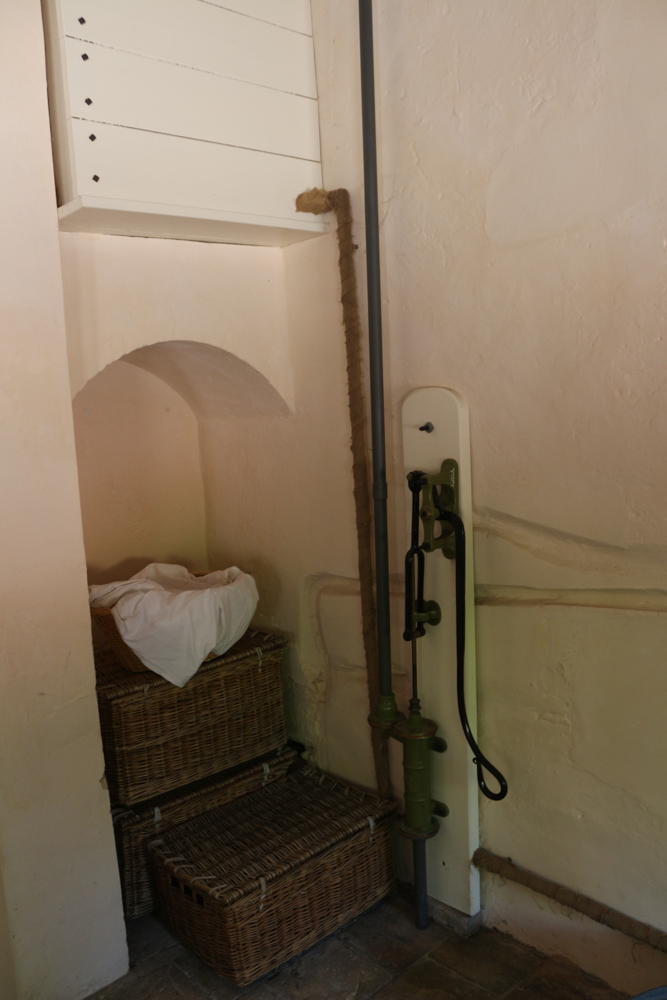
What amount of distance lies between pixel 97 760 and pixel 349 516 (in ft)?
3.22

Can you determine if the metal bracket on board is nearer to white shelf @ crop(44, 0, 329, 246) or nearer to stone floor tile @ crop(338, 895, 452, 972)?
white shelf @ crop(44, 0, 329, 246)

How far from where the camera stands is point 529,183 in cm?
196

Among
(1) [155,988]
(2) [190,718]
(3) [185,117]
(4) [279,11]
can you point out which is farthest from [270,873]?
(4) [279,11]

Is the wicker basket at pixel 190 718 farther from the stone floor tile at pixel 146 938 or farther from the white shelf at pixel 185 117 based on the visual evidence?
the white shelf at pixel 185 117

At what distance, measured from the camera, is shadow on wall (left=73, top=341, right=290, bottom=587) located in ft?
9.59

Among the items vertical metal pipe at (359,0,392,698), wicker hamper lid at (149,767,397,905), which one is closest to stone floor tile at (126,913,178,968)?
wicker hamper lid at (149,767,397,905)

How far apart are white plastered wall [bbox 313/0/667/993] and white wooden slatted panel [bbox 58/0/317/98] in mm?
116

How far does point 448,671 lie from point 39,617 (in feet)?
3.50

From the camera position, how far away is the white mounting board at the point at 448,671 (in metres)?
2.17

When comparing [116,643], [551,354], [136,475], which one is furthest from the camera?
[136,475]

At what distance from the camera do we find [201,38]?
215cm

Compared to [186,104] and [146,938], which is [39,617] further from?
[186,104]

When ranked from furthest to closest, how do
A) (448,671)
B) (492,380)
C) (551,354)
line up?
(448,671), (492,380), (551,354)

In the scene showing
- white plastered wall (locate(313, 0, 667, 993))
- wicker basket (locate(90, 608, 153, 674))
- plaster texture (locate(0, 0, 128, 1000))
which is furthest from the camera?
wicker basket (locate(90, 608, 153, 674))
